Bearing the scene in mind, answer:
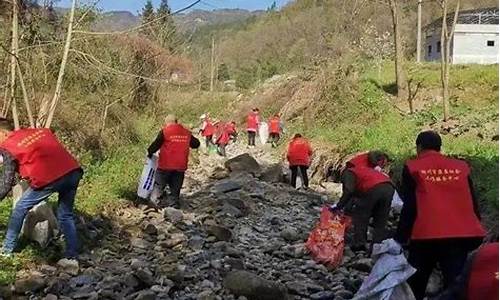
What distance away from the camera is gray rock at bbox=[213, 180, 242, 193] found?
500 inches

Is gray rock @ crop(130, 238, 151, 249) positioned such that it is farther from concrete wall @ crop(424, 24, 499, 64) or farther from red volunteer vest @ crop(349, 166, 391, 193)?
concrete wall @ crop(424, 24, 499, 64)

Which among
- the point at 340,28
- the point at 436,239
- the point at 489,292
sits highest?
the point at 340,28

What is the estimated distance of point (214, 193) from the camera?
1239 centimetres

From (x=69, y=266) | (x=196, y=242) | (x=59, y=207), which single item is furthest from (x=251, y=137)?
(x=69, y=266)

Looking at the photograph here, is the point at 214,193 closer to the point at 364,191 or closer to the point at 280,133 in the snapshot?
the point at 364,191

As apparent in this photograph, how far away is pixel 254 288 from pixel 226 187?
6.96 meters

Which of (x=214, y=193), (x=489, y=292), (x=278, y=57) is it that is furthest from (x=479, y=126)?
(x=278, y=57)

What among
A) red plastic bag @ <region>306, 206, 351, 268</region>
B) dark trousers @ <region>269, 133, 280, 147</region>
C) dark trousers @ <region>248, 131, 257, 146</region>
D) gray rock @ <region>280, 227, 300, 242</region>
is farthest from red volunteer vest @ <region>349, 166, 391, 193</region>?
dark trousers @ <region>248, 131, 257, 146</region>

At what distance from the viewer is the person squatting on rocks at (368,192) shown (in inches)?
301

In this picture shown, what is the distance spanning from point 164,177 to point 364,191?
11.9 feet

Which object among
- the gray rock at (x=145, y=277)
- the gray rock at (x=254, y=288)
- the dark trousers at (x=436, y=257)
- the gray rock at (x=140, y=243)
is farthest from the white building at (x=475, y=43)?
the dark trousers at (x=436, y=257)

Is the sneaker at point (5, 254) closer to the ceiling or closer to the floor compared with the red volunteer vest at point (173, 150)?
closer to the floor

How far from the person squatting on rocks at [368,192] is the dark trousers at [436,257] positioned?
2667mm

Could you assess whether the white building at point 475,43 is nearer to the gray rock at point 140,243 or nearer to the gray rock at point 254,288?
the gray rock at point 140,243
